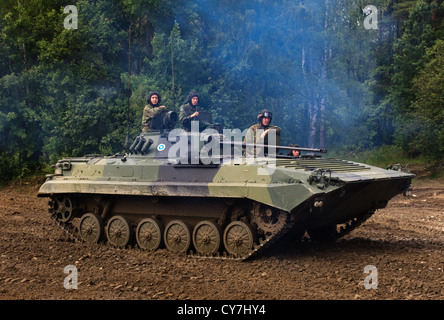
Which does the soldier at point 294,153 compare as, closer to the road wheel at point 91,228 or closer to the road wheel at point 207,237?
the road wheel at point 207,237

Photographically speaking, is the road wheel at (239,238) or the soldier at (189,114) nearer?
the road wheel at (239,238)

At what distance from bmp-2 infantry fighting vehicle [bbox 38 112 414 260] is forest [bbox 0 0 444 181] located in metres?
6.81

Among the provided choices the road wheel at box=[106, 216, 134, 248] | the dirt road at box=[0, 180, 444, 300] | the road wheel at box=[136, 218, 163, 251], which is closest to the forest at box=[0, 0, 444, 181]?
the road wheel at box=[106, 216, 134, 248]

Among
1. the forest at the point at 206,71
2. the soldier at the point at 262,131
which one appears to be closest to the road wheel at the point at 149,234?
the soldier at the point at 262,131

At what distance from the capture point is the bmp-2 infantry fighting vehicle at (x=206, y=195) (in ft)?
28.0

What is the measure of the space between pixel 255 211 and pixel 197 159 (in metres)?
1.42

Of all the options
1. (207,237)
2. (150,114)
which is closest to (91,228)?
(150,114)

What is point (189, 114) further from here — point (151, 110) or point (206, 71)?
point (206, 71)

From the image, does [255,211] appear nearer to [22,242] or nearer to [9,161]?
[22,242]

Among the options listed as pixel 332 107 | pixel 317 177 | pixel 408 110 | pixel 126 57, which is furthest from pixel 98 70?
pixel 317 177

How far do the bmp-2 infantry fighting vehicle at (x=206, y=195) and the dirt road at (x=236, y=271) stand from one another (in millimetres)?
394

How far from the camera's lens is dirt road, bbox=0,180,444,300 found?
7098 millimetres

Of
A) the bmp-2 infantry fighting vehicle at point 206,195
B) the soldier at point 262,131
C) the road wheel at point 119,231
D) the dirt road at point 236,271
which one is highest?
the soldier at point 262,131

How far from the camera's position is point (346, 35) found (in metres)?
23.0
